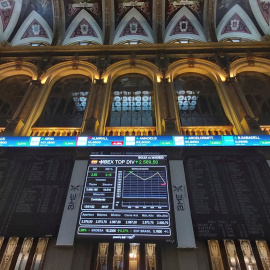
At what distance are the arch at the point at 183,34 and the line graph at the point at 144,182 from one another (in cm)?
1061

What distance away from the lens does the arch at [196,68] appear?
47.2ft

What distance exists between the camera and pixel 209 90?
14055 millimetres

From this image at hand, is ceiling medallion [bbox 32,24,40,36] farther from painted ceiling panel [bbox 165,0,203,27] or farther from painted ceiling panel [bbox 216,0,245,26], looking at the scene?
painted ceiling panel [bbox 216,0,245,26]

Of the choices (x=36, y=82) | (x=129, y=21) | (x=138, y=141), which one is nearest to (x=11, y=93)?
(x=36, y=82)

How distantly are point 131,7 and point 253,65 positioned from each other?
313 inches

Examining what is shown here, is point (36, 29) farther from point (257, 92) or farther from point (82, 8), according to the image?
point (257, 92)

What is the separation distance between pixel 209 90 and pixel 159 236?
883cm

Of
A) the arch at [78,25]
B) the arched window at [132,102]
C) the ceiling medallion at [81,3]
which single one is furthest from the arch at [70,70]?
the ceiling medallion at [81,3]

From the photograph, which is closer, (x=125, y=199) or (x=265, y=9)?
(x=125, y=199)

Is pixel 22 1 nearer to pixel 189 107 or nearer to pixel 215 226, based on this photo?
pixel 189 107

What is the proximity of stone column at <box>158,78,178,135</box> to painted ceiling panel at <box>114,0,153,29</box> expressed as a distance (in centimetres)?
607

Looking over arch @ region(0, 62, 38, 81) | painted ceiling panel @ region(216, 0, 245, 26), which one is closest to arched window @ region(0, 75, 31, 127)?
arch @ region(0, 62, 38, 81)

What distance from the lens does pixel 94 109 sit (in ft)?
Result: 39.9

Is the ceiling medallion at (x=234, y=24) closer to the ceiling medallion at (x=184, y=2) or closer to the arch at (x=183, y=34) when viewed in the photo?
the arch at (x=183, y=34)
